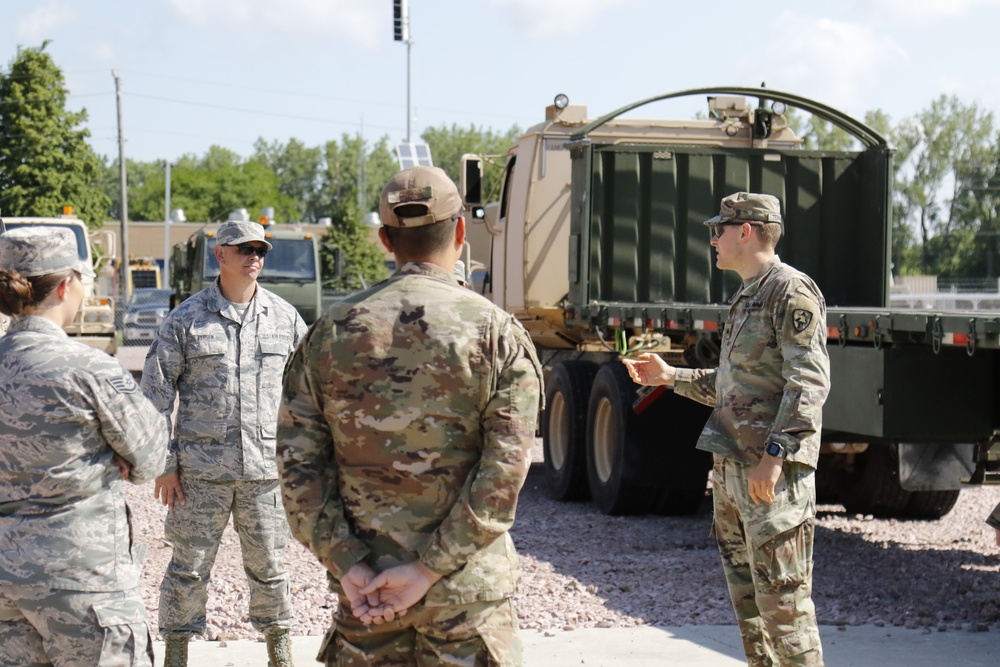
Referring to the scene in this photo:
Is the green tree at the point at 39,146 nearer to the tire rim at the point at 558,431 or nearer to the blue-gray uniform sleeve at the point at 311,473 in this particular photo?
→ the tire rim at the point at 558,431

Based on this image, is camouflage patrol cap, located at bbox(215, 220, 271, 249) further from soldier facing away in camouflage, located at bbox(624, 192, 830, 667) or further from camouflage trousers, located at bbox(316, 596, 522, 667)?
camouflage trousers, located at bbox(316, 596, 522, 667)

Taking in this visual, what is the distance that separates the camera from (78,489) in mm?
3436

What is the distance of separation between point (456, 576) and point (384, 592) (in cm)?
16

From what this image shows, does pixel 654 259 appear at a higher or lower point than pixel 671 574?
higher

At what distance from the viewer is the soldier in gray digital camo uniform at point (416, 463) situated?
2.97m

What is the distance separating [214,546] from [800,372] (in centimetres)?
228

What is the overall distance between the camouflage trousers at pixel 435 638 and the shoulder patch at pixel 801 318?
1798mm

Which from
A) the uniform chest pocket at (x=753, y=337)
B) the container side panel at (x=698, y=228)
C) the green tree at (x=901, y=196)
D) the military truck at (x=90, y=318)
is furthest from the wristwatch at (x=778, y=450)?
the green tree at (x=901, y=196)

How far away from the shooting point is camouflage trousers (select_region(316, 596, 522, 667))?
2.98 m

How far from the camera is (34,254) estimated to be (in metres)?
3.45

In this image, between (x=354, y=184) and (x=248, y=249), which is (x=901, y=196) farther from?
(x=248, y=249)

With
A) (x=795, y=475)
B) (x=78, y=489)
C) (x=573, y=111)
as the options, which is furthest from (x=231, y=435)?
(x=573, y=111)

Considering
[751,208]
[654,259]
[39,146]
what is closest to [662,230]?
[654,259]

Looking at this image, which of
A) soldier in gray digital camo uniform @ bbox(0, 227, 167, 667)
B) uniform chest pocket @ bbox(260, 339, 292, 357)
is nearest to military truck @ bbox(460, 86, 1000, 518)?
uniform chest pocket @ bbox(260, 339, 292, 357)
